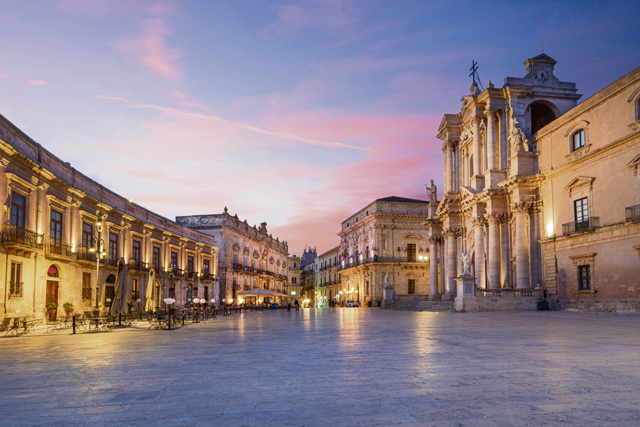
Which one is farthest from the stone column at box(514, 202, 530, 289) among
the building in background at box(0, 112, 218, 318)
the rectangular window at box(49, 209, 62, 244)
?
the rectangular window at box(49, 209, 62, 244)

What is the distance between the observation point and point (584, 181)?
88.3 ft

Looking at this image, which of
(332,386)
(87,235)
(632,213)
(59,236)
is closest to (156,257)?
(87,235)

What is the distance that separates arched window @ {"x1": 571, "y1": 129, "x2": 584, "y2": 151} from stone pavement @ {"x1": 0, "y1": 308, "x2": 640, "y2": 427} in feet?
66.1

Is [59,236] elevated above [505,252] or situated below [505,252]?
above

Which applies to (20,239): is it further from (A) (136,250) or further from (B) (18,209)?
(A) (136,250)

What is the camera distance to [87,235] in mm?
28031

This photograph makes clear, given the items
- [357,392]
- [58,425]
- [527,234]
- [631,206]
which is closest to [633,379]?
[357,392]

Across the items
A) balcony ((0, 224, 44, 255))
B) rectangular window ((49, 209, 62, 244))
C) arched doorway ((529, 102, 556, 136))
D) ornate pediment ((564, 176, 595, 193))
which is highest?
arched doorway ((529, 102, 556, 136))

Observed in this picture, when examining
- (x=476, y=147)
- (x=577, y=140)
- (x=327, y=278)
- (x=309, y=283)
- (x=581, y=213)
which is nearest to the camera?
(x=581, y=213)

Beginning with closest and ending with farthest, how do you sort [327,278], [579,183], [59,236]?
[59,236], [579,183], [327,278]

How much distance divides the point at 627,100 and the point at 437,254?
82.0ft

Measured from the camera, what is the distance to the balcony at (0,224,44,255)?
1930 centimetres

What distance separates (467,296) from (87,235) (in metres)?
22.0

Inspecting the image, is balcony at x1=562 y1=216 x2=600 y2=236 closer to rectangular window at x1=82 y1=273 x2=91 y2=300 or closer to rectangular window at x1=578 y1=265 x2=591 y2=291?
rectangular window at x1=578 y1=265 x2=591 y2=291
